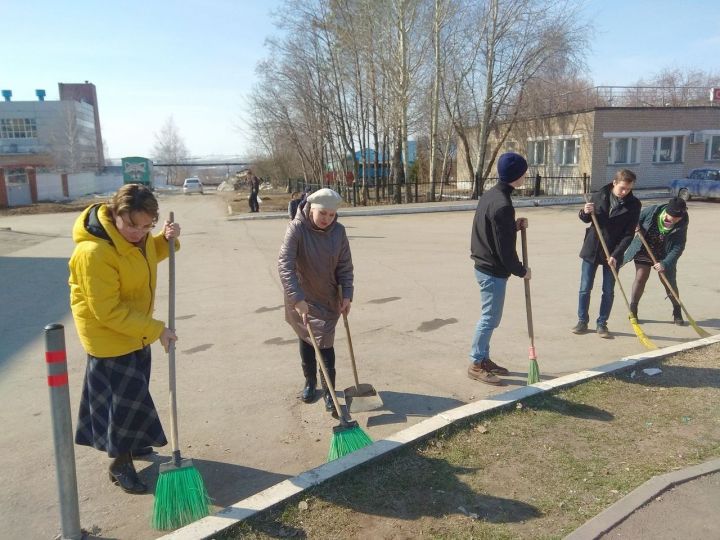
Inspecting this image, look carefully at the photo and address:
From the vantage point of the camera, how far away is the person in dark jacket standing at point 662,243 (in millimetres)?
6020

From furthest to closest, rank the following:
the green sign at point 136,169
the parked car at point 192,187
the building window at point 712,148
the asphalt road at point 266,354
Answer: the parked car at point 192,187, the green sign at point 136,169, the building window at point 712,148, the asphalt road at point 266,354

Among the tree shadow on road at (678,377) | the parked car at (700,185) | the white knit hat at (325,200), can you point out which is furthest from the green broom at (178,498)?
the parked car at (700,185)

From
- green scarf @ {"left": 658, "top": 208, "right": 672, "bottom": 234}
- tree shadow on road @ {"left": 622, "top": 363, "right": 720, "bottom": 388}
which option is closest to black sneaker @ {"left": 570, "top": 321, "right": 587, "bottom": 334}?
tree shadow on road @ {"left": 622, "top": 363, "right": 720, "bottom": 388}

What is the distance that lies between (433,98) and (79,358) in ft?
75.9

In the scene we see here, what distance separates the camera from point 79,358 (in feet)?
18.2

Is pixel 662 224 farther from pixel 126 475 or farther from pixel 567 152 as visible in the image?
pixel 567 152

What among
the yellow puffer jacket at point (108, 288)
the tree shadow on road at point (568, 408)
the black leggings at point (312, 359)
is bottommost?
the tree shadow on road at point (568, 408)

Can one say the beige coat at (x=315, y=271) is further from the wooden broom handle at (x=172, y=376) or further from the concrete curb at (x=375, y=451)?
the concrete curb at (x=375, y=451)

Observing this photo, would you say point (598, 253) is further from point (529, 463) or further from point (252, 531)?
point (252, 531)

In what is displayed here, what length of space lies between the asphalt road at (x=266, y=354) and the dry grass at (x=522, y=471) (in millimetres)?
463

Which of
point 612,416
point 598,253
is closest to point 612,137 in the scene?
point 598,253

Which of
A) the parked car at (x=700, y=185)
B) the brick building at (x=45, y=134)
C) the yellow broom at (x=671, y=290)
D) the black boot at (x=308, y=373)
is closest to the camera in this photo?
the black boot at (x=308, y=373)

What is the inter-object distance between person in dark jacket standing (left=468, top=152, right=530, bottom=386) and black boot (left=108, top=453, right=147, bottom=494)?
8.94 ft

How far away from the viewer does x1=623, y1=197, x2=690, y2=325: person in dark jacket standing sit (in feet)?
19.7
